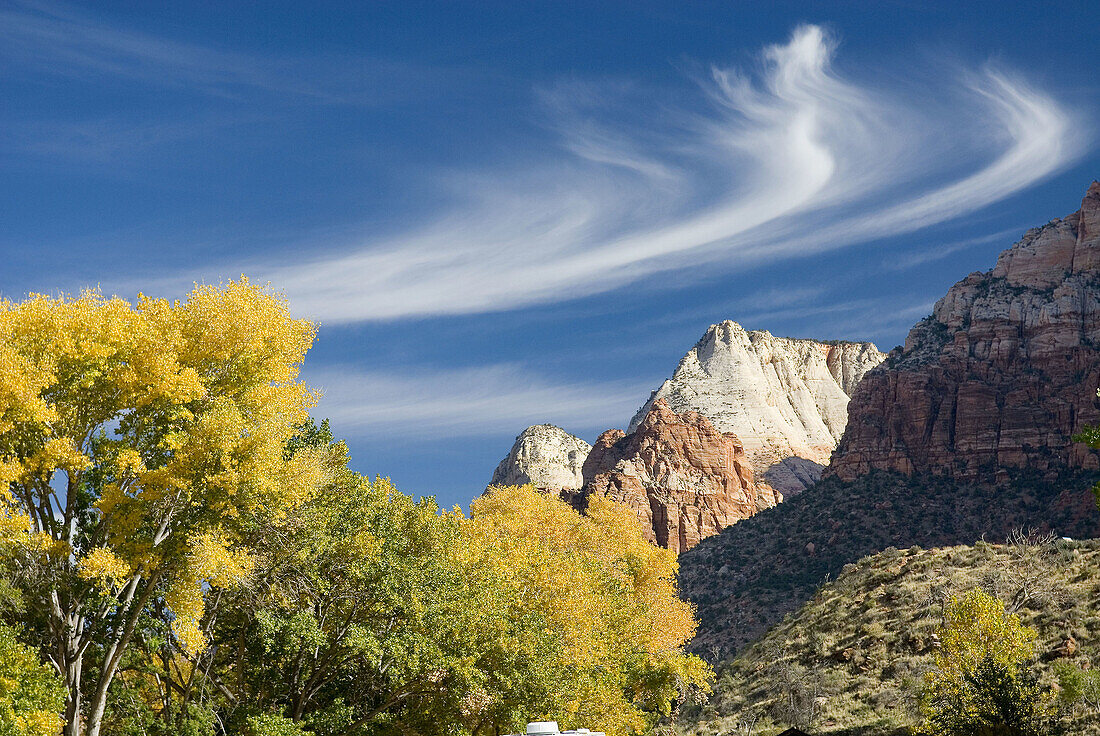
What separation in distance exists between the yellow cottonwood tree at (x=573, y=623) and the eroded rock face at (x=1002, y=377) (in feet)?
226

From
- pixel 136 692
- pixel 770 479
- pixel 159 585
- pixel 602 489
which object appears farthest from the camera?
pixel 770 479

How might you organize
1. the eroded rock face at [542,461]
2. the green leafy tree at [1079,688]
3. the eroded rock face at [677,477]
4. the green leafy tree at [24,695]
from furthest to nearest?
the eroded rock face at [542,461], the eroded rock face at [677,477], the green leafy tree at [1079,688], the green leafy tree at [24,695]

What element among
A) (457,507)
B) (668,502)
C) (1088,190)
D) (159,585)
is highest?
(1088,190)

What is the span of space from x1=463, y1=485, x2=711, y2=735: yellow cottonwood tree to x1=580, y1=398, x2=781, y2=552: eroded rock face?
3119 inches

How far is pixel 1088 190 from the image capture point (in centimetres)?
12706

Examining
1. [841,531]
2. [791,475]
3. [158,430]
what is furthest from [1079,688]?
[791,475]

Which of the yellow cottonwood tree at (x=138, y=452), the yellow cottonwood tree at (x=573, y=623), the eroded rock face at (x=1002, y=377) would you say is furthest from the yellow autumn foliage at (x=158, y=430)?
the eroded rock face at (x=1002, y=377)

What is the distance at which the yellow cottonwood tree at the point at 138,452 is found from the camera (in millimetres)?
22016

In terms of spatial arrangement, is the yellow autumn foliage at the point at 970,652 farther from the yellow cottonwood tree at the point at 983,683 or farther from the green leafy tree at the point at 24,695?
the green leafy tree at the point at 24,695

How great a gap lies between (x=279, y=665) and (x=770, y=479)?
511ft

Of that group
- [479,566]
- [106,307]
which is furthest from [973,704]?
[106,307]

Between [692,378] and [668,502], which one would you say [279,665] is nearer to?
[668,502]

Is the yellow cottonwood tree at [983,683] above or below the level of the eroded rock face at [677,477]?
below

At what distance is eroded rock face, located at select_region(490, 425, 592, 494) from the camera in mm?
185125
